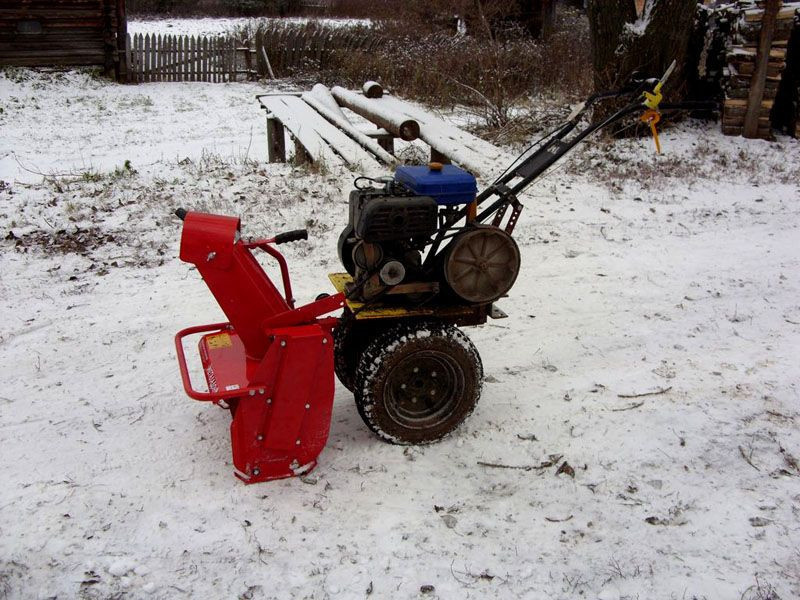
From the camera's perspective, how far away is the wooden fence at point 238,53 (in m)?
17.4

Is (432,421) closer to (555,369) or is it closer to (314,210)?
(555,369)

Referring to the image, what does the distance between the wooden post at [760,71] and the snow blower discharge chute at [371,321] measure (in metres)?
6.02

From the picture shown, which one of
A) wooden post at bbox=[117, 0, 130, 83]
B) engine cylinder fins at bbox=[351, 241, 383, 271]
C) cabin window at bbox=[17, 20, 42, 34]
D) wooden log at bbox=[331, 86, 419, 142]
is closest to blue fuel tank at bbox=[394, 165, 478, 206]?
engine cylinder fins at bbox=[351, 241, 383, 271]

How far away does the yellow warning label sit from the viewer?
3775 millimetres

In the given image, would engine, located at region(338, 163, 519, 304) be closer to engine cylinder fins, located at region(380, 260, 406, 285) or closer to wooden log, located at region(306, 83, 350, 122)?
engine cylinder fins, located at region(380, 260, 406, 285)

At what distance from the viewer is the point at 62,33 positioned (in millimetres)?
16688

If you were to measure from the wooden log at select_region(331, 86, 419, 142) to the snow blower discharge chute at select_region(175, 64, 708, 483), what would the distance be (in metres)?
4.07

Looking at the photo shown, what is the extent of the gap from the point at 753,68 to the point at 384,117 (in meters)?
4.74

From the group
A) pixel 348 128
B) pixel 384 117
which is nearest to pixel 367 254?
pixel 384 117

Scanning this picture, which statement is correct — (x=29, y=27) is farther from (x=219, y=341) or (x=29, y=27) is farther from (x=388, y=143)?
(x=219, y=341)

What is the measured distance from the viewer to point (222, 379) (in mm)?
3359

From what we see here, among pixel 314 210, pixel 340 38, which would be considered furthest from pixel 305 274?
pixel 340 38

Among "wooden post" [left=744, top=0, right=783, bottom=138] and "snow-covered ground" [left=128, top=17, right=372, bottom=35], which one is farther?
"snow-covered ground" [left=128, top=17, right=372, bottom=35]

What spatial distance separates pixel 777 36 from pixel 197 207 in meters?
7.30
